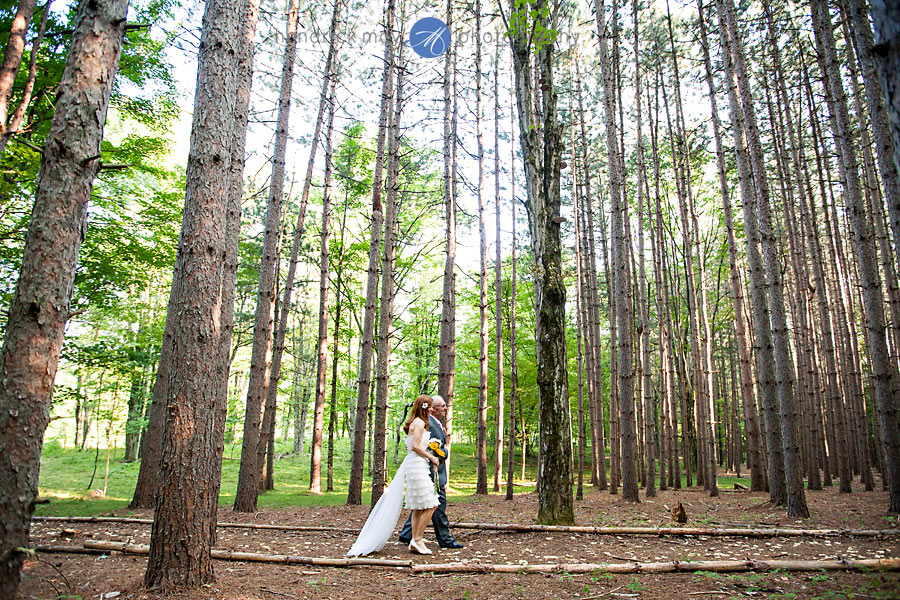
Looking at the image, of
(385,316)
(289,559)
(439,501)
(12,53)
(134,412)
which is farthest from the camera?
(134,412)

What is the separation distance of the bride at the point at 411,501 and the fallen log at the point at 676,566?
32.0 inches

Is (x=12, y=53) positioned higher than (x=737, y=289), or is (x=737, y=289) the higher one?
(x=12, y=53)

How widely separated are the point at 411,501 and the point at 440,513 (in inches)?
22.3

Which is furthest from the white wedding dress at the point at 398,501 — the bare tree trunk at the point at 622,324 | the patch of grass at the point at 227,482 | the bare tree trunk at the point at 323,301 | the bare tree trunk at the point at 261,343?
the bare tree trunk at the point at 323,301

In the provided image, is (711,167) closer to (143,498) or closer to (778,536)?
(778,536)

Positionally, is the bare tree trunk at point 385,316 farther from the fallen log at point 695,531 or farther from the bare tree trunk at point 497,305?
the bare tree trunk at point 497,305

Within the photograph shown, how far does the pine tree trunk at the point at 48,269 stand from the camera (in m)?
3.19

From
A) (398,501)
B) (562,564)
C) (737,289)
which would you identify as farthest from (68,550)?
(737,289)

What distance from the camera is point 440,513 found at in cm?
602

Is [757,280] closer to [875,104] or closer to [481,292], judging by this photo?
[875,104]

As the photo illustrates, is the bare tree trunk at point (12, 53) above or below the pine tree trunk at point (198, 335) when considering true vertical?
above

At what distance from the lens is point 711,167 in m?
19.2

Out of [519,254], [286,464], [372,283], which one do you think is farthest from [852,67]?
[286,464]

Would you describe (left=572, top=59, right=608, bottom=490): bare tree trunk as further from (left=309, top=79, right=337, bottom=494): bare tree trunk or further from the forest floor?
(left=309, top=79, right=337, bottom=494): bare tree trunk
